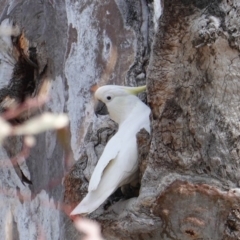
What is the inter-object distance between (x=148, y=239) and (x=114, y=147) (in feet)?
0.40

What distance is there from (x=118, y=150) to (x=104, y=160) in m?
0.02

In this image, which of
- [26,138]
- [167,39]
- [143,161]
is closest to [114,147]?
[143,161]

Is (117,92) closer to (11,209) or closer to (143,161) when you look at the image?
(143,161)

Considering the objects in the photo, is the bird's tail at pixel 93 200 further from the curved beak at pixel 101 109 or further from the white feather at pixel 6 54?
the white feather at pixel 6 54

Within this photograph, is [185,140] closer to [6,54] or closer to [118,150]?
[118,150]

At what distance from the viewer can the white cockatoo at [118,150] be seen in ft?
2.48

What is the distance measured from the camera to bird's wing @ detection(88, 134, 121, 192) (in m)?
0.75

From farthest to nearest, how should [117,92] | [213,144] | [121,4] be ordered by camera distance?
1. [121,4]
2. [117,92]
3. [213,144]

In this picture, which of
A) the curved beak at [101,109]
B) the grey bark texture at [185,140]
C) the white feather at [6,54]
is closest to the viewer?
the grey bark texture at [185,140]

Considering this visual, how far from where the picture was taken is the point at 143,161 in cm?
78

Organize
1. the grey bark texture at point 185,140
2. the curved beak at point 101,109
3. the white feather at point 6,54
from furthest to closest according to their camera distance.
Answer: the white feather at point 6,54 → the curved beak at point 101,109 → the grey bark texture at point 185,140

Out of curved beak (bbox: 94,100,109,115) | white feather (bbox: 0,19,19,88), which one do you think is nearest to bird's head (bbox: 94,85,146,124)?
curved beak (bbox: 94,100,109,115)

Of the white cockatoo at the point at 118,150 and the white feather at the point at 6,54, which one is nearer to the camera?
the white cockatoo at the point at 118,150

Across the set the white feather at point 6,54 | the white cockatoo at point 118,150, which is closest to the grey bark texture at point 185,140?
the white cockatoo at point 118,150
